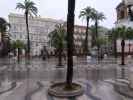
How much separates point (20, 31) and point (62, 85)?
232 ft

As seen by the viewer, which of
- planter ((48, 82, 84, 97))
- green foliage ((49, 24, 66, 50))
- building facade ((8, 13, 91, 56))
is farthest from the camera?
building facade ((8, 13, 91, 56))

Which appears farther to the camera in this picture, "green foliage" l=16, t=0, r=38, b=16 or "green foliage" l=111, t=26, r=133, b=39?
"green foliage" l=16, t=0, r=38, b=16

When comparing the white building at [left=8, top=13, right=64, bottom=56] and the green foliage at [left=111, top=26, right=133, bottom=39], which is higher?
the white building at [left=8, top=13, right=64, bottom=56]

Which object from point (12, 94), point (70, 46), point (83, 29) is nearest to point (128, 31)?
point (70, 46)

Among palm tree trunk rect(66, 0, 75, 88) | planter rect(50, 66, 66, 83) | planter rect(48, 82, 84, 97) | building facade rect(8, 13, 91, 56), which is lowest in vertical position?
planter rect(50, 66, 66, 83)

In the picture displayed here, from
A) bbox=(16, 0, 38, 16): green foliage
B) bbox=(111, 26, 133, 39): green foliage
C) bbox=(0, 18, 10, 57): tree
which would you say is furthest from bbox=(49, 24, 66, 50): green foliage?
bbox=(0, 18, 10, 57): tree

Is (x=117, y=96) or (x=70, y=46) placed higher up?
(x=70, y=46)

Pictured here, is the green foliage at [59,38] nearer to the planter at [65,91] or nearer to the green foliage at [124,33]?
the green foliage at [124,33]

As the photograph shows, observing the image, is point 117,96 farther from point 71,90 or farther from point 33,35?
point 33,35

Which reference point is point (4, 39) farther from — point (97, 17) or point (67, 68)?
point (67, 68)

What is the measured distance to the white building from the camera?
264ft

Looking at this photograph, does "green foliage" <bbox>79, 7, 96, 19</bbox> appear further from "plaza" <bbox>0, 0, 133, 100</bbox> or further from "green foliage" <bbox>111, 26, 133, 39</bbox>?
"green foliage" <bbox>111, 26, 133, 39</bbox>

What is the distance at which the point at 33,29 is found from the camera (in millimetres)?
82688

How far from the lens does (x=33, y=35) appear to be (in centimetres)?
8244
